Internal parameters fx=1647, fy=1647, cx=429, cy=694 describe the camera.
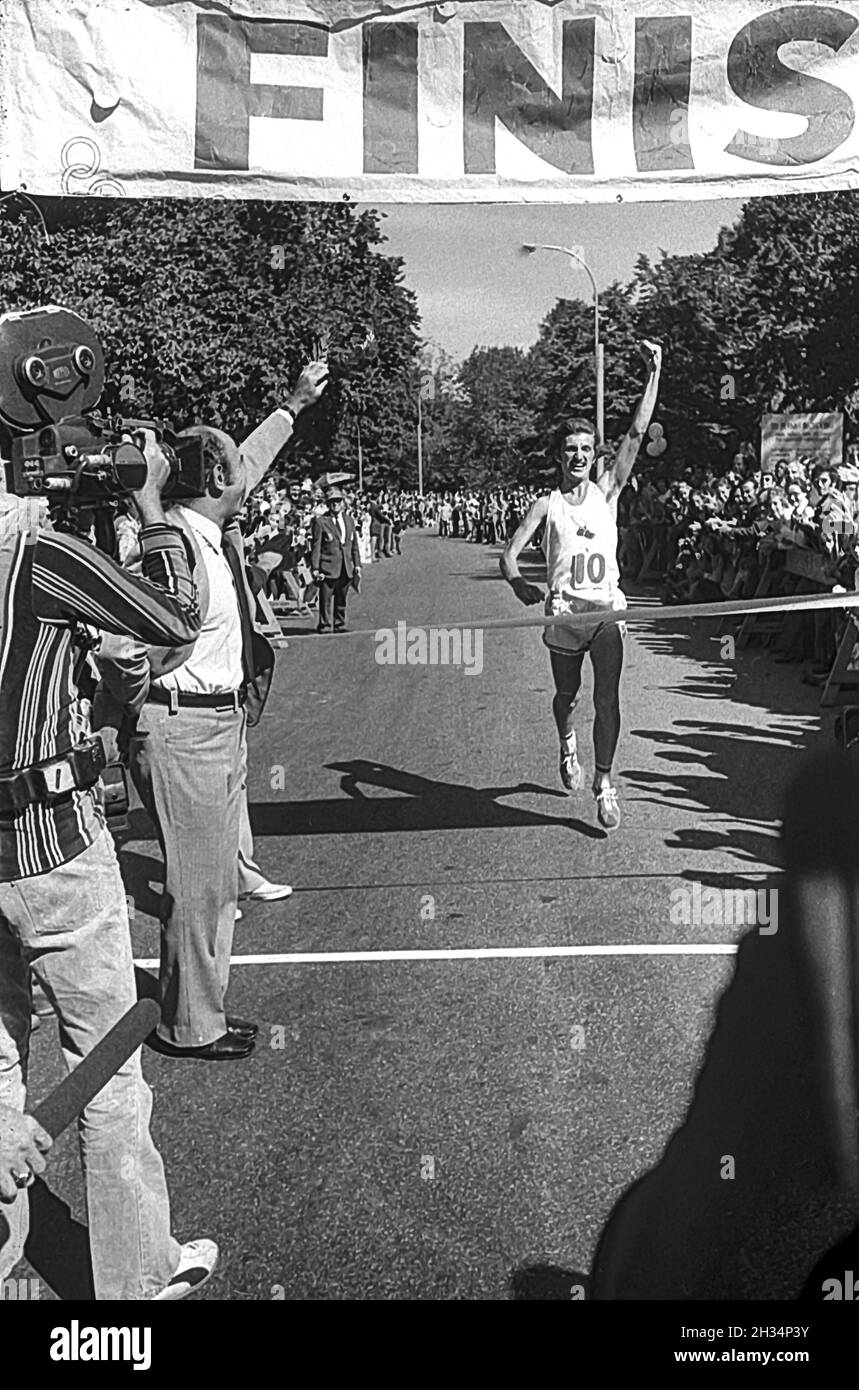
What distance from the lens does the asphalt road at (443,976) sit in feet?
8.95

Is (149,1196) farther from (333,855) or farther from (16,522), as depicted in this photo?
(333,855)

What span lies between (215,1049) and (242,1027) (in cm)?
11

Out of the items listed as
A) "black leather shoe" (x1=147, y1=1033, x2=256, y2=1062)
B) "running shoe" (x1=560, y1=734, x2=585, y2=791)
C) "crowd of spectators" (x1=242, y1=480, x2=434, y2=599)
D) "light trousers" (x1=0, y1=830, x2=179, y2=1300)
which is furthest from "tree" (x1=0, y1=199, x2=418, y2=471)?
"running shoe" (x1=560, y1=734, x2=585, y2=791)

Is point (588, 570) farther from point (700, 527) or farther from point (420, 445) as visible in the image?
point (700, 527)

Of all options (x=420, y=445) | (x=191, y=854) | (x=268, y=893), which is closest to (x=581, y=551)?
(x=420, y=445)

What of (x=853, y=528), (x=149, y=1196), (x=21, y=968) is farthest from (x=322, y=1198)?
(x=853, y=528)

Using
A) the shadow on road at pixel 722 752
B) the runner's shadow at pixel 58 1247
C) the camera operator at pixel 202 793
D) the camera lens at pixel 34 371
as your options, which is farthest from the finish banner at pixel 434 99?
the runner's shadow at pixel 58 1247

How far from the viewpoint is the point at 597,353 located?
11.7 feet

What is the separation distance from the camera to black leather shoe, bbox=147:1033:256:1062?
10.9ft

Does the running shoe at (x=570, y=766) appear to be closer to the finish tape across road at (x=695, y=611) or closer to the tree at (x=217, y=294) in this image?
the finish tape across road at (x=695, y=611)

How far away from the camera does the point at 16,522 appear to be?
87.1 inches

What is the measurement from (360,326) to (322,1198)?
5.33ft

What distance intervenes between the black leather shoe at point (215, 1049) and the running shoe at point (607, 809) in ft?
4.53

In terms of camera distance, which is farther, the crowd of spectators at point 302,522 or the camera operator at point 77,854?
the crowd of spectators at point 302,522
